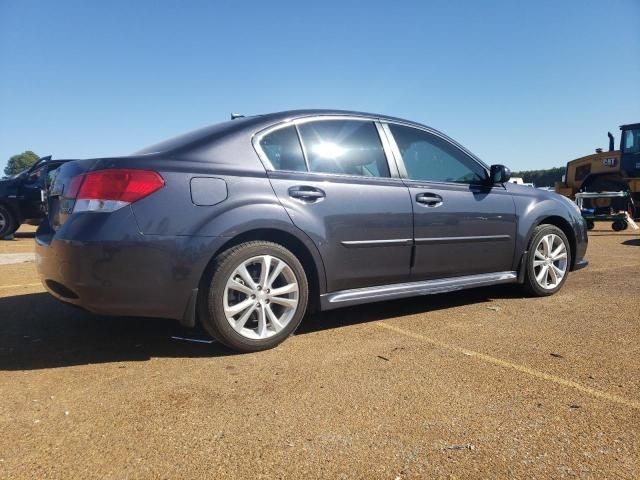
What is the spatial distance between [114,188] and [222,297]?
2.90 feet

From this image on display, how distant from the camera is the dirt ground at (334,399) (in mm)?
1910

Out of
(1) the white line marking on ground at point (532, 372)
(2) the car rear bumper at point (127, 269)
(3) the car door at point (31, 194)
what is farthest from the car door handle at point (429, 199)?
(3) the car door at point (31, 194)

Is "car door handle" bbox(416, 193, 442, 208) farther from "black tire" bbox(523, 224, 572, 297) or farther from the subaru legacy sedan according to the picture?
"black tire" bbox(523, 224, 572, 297)

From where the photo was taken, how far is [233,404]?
2.43m

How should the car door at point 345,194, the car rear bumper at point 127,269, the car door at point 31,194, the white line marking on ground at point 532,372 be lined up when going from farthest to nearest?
the car door at point 31,194 < the car door at point 345,194 < the car rear bumper at point 127,269 < the white line marking on ground at point 532,372

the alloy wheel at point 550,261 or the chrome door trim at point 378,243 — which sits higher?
the chrome door trim at point 378,243

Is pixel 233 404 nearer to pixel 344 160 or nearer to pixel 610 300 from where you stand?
pixel 344 160

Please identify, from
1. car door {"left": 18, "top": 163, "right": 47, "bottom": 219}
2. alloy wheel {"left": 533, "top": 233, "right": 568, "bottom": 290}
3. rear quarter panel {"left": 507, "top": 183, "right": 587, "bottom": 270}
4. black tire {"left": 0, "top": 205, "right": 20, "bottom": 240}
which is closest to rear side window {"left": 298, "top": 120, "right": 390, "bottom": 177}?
rear quarter panel {"left": 507, "top": 183, "right": 587, "bottom": 270}

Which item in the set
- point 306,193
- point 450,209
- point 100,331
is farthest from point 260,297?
point 450,209

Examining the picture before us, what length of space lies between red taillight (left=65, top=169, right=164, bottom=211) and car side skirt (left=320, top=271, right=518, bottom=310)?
4.43 feet

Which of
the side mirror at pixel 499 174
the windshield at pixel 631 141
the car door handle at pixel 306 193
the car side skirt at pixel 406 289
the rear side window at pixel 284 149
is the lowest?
the car side skirt at pixel 406 289

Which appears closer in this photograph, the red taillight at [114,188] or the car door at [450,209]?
the red taillight at [114,188]

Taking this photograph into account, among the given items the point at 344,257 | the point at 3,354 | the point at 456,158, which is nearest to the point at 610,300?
the point at 456,158

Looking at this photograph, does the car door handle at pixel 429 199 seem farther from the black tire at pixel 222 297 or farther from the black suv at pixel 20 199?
the black suv at pixel 20 199
